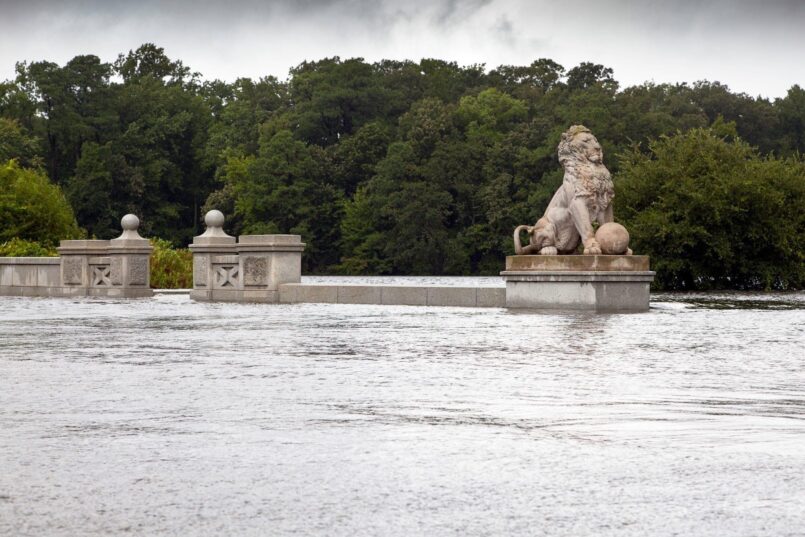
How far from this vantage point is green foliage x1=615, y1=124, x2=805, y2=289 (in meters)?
35.3

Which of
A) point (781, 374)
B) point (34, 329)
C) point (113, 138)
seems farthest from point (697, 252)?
point (113, 138)

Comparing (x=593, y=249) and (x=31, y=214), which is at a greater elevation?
(x=31, y=214)

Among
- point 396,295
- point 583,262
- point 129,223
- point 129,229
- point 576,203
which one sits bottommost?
point 396,295

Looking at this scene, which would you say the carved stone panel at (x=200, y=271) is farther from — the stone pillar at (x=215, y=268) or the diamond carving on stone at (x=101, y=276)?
the diamond carving on stone at (x=101, y=276)

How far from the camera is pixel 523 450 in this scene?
279 inches

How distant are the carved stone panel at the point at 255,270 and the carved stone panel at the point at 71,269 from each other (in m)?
6.19

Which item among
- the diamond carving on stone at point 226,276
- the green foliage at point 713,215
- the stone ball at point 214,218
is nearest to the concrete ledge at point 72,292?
the stone ball at point 214,218

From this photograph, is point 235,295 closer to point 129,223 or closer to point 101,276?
point 129,223

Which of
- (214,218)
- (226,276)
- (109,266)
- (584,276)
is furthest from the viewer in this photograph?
(109,266)

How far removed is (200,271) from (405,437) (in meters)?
21.8

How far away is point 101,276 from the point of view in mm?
32094

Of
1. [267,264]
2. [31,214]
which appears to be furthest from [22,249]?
[267,264]

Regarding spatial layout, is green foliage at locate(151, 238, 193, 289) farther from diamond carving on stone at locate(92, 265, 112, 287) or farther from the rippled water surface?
the rippled water surface

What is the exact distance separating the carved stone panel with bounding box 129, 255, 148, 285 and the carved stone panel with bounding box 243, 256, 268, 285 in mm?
4572
